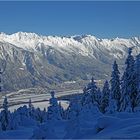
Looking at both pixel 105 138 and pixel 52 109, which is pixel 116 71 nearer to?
pixel 52 109

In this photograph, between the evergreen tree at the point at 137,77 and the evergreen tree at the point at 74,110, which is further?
the evergreen tree at the point at 137,77

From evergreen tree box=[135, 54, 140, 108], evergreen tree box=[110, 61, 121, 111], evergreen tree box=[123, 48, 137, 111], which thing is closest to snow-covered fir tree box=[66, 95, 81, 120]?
evergreen tree box=[110, 61, 121, 111]

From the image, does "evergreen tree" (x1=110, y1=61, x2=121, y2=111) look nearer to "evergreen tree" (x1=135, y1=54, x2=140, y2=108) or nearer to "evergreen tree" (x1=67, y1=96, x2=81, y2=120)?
"evergreen tree" (x1=135, y1=54, x2=140, y2=108)

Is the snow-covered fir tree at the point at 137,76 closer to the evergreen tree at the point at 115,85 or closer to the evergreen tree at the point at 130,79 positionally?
the evergreen tree at the point at 130,79

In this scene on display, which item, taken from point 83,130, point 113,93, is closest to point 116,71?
point 113,93

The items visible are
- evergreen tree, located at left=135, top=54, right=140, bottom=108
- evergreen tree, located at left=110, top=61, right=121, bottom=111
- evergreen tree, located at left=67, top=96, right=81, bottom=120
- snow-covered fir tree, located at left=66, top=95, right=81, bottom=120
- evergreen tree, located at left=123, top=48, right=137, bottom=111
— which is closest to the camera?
evergreen tree, located at left=67, top=96, right=81, bottom=120

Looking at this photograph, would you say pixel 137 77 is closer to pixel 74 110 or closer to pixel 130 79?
pixel 130 79

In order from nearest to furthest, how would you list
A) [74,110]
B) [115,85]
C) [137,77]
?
[74,110], [137,77], [115,85]

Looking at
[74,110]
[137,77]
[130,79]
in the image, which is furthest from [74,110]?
[137,77]

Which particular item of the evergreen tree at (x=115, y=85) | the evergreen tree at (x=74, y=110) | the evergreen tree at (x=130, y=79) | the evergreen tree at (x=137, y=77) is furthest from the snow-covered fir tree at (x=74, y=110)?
the evergreen tree at (x=137, y=77)

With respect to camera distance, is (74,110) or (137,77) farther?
(137,77)

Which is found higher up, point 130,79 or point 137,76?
point 137,76
